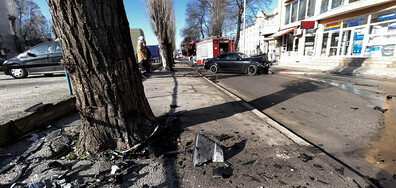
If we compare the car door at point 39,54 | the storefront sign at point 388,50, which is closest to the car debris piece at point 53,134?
the car door at point 39,54

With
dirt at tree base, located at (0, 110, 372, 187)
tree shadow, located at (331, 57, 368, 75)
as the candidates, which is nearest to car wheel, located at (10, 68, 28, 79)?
dirt at tree base, located at (0, 110, 372, 187)

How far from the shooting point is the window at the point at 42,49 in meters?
8.84

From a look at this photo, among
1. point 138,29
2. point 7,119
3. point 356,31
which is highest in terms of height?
point 138,29

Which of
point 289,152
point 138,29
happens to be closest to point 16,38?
point 138,29

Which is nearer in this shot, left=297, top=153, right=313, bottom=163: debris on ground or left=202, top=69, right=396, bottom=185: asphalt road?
left=297, top=153, right=313, bottom=163: debris on ground

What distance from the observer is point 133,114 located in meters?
2.61

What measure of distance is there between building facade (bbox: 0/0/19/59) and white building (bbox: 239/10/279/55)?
179 ft

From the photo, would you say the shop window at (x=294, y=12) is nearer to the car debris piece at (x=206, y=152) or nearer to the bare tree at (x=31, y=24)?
the car debris piece at (x=206, y=152)

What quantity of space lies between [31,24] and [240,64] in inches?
2687

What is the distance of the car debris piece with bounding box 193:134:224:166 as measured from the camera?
229 centimetres

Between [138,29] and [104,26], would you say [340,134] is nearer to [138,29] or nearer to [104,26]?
[104,26]

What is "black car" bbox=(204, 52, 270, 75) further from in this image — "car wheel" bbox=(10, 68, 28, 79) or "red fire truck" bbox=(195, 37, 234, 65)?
"car wheel" bbox=(10, 68, 28, 79)

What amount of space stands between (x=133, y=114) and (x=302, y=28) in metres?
19.7

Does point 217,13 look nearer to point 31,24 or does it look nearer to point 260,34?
point 260,34
